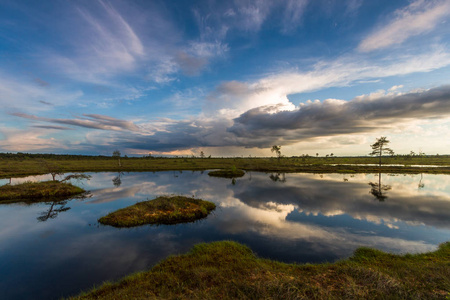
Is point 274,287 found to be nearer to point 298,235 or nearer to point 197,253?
point 197,253

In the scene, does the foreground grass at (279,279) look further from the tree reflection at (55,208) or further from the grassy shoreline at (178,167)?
the grassy shoreline at (178,167)

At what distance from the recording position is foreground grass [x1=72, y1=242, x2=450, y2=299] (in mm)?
7516

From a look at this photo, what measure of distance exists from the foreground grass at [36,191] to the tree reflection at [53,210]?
4.98m

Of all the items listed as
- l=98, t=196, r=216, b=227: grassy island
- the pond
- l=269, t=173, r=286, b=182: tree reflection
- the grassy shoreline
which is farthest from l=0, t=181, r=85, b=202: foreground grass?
l=269, t=173, r=286, b=182: tree reflection

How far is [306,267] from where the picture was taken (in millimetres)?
11438

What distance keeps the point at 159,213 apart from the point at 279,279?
55.5ft

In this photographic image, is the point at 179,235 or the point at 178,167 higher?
the point at 178,167

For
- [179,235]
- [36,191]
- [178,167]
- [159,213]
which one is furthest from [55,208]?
[178,167]

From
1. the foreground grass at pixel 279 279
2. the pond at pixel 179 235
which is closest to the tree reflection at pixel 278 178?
the pond at pixel 179 235

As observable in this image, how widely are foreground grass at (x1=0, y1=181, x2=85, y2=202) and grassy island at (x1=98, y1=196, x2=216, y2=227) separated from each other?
20.5 meters

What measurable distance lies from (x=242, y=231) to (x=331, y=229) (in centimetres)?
944

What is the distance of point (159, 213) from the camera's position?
21.7 meters

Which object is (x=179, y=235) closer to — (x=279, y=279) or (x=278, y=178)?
(x=279, y=279)

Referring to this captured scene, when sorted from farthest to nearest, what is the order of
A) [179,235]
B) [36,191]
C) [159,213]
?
1. [36,191]
2. [159,213]
3. [179,235]
